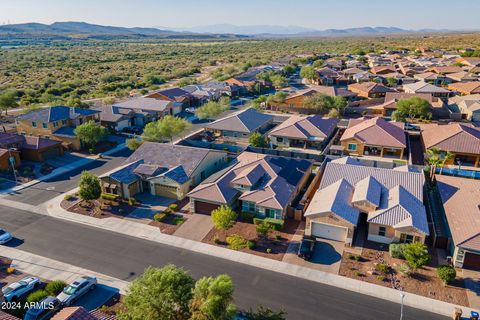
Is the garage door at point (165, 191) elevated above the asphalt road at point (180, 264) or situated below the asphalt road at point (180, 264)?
above

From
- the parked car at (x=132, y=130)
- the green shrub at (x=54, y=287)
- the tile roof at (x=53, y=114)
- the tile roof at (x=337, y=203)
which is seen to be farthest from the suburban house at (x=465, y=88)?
the green shrub at (x=54, y=287)

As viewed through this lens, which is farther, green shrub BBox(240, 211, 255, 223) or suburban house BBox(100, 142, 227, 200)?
suburban house BBox(100, 142, 227, 200)

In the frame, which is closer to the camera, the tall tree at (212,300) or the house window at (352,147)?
the tall tree at (212,300)

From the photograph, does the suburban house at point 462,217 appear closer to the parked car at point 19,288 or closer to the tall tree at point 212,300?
the tall tree at point 212,300

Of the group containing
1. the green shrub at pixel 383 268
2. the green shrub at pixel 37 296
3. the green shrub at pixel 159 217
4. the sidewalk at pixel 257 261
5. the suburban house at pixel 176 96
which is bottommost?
the sidewalk at pixel 257 261

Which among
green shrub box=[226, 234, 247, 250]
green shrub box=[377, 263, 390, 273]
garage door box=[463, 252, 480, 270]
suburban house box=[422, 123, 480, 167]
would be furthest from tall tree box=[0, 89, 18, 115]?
garage door box=[463, 252, 480, 270]

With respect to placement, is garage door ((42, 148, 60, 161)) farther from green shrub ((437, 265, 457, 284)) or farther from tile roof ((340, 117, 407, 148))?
green shrub ((437, 265, 457, 284))

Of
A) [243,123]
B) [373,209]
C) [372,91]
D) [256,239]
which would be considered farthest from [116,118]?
[372,91]

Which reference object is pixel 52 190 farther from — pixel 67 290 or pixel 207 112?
pixel 207 112
